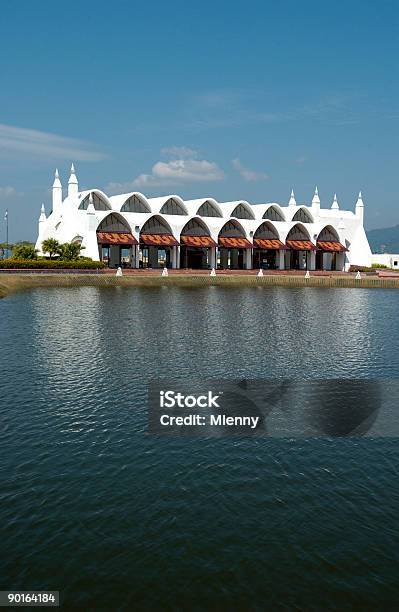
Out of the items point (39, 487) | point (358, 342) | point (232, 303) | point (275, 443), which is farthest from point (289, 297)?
point (39, 487)

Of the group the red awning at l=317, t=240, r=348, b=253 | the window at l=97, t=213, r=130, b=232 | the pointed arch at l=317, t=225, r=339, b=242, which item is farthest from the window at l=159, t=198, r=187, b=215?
the pointed arch at l=317, t=225, r=339, b=242

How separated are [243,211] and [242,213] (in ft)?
1.35

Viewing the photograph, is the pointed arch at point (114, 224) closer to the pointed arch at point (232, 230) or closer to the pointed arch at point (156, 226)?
the pointed arch at point (156, 226)

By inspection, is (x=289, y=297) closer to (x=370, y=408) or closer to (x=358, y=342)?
(x=358, y=342)

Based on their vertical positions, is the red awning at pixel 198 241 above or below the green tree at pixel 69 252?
above

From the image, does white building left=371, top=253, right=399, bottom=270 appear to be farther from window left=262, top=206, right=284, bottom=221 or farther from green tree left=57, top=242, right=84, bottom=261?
green tree left=57, top=242, right=84, bottom=261

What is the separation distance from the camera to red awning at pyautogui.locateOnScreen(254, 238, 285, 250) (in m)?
99.5

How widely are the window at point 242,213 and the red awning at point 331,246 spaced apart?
14179mm

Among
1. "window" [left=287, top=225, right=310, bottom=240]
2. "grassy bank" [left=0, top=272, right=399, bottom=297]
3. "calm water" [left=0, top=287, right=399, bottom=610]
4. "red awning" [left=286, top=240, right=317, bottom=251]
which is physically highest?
"window" [left=287, top=225, right=310, bottom=240]

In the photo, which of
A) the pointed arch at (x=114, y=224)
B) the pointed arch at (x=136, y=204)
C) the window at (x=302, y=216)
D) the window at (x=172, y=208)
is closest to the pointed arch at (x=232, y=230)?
the window at (x=172, y=208)

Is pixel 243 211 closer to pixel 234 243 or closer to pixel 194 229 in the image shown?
pixel 234 243

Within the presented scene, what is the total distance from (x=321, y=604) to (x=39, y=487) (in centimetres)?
738

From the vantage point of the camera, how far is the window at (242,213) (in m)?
102

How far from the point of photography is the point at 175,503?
13.2 meters
